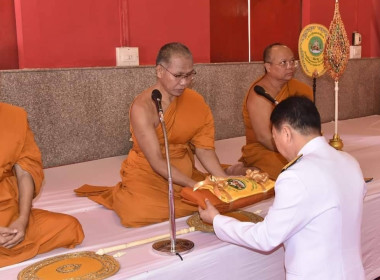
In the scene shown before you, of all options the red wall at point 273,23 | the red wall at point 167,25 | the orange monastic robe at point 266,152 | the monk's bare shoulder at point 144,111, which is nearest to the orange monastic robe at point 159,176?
the monk's bare shoulder at point 144,111

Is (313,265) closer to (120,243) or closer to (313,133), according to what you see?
(313,133)

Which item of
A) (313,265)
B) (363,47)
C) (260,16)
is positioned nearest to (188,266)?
(313,265)

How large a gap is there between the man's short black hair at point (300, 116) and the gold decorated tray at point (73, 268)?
0.78 meters

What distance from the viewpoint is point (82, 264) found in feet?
5.79

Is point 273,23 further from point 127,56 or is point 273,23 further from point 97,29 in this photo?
point 97,29

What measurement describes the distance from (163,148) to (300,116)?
125cm

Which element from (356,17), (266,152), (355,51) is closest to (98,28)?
(266,152)

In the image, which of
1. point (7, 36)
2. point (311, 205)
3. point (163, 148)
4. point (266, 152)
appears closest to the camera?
point (311, 205)

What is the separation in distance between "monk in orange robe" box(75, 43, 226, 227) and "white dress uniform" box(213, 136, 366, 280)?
0.96 m

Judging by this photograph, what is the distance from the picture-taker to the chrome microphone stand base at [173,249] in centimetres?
188

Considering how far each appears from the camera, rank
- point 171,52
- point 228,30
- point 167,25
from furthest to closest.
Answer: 1. point 228,30
2. point 167,25
3. point 171,52

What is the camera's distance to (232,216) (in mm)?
2262

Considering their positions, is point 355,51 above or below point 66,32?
below

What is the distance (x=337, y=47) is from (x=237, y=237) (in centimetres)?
221
